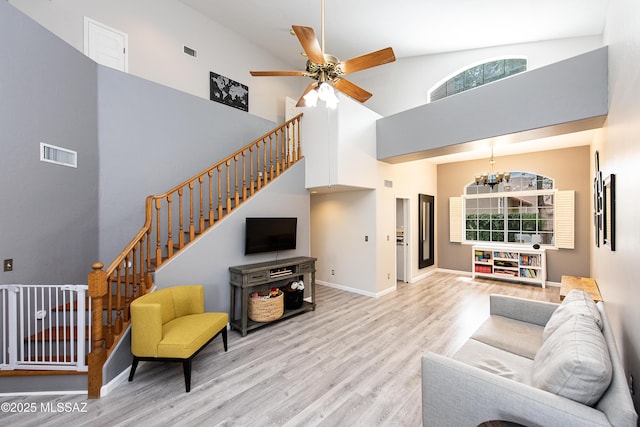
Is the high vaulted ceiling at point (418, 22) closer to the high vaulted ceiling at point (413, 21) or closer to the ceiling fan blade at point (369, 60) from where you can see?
the high vaulted ceiling at point (413, 21)

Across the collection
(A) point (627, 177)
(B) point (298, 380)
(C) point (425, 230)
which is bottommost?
(B) point (298, 380)

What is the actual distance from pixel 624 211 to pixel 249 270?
367 centimetres

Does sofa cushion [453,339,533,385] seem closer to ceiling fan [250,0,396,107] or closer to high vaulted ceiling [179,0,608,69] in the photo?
ceiling fan [250,0,396,107]

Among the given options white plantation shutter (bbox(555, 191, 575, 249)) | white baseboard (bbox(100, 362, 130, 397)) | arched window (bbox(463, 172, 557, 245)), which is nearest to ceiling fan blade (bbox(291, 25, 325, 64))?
white baseboard (bbox(100, 362, 130, 397))

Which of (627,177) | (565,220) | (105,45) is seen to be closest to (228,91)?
(105,45)

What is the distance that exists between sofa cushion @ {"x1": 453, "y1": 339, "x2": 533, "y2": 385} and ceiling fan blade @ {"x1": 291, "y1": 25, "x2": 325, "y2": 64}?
2807 mm

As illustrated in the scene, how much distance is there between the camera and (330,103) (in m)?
2.55

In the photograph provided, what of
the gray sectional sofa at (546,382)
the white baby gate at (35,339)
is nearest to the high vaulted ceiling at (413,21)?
the gray sectional sofa at (546,382)

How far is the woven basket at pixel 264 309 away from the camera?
12.4 ft

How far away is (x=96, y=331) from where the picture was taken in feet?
7.70

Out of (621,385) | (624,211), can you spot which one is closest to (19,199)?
(621,385)

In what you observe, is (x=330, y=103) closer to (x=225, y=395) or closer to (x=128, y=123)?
(x=225, y=395)

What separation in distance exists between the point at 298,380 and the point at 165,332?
137 cm

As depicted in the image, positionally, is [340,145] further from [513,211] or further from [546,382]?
[513,211]
